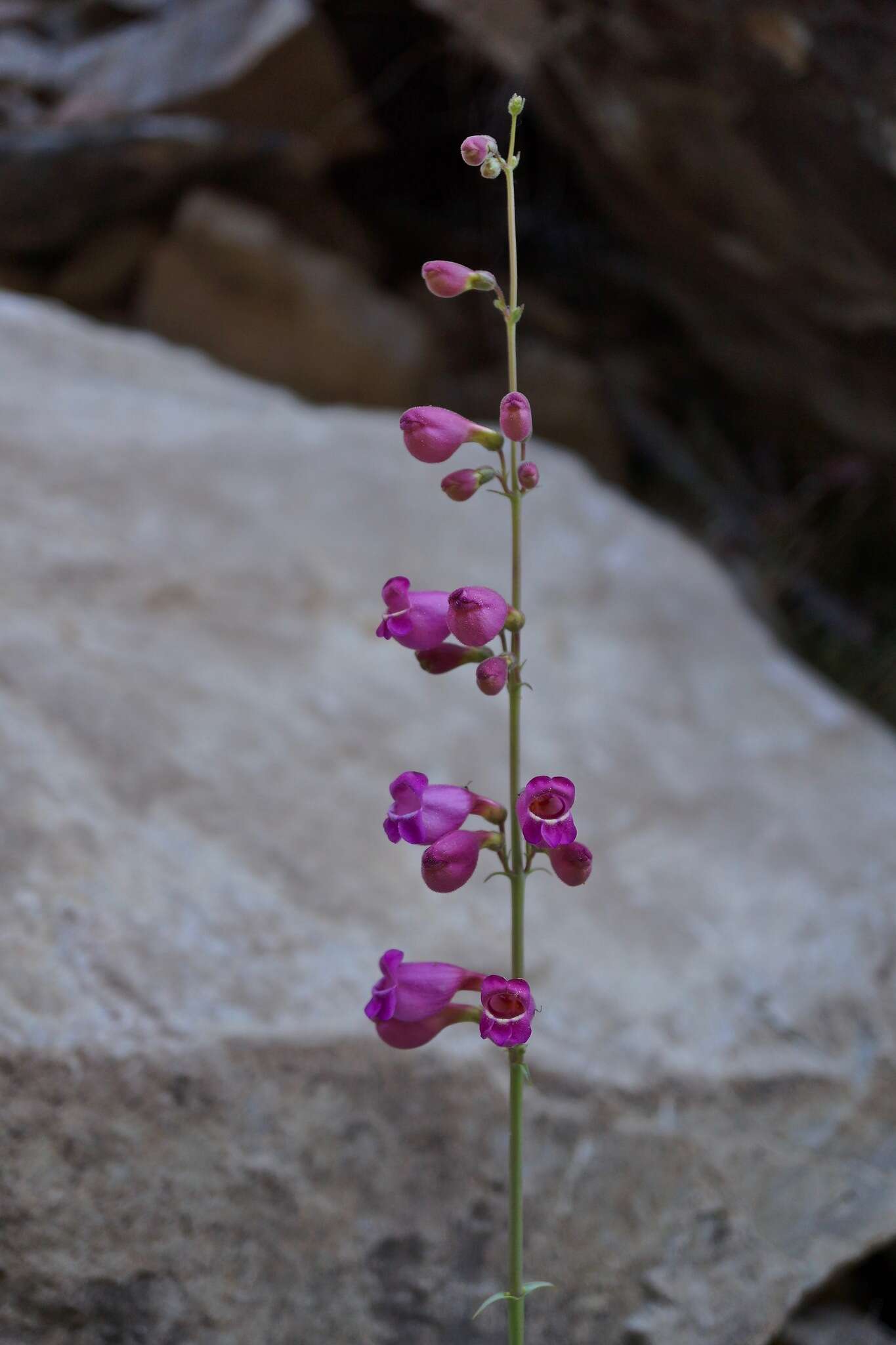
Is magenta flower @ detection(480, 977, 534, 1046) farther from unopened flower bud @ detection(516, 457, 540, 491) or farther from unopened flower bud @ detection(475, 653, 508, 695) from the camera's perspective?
unopened flower bud @ detection(516, 457, 540, 491)

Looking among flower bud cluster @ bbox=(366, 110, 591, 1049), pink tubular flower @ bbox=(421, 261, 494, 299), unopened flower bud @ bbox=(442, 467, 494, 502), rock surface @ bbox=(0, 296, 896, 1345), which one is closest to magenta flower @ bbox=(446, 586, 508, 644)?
flower bud cluster @ bbox=(366, 110, 591, 1049)

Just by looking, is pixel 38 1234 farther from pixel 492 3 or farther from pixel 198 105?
pixel 198 105

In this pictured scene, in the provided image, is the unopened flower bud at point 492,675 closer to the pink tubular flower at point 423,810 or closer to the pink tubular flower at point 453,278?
the pink tubular flower at point 423,810

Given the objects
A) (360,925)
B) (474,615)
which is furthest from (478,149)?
(360,925)

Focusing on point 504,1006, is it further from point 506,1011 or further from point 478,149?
point 478,149

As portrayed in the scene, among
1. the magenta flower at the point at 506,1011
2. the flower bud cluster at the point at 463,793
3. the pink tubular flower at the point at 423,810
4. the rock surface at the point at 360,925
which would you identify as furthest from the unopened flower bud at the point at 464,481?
the rock surface at the point at 360,925

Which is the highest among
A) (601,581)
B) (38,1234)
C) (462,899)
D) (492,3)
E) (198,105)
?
(492,3)

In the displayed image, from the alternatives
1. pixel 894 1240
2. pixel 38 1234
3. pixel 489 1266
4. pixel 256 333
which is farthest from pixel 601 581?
pixel 256 333
